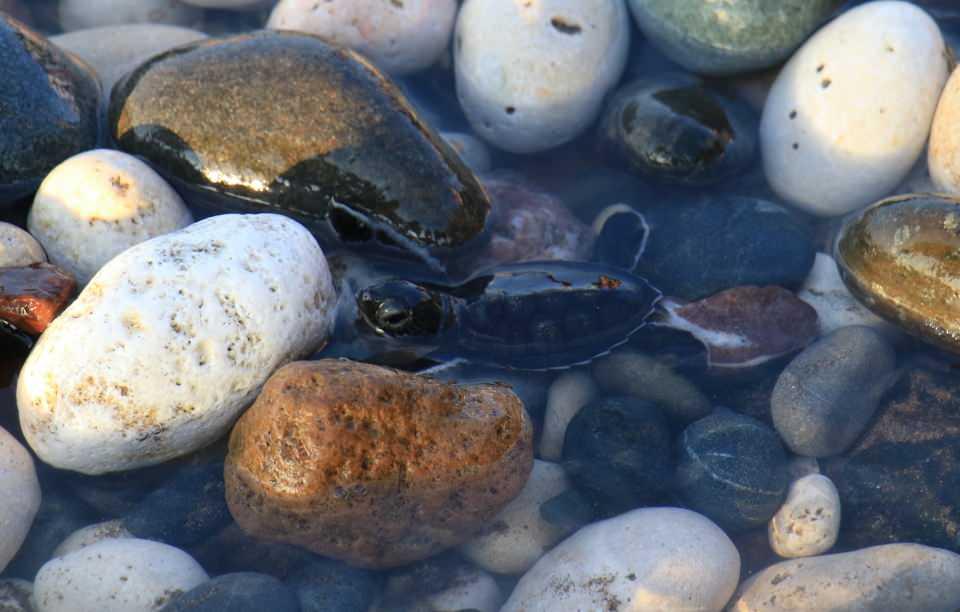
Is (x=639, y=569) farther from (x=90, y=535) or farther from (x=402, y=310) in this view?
(x=90, y=535)

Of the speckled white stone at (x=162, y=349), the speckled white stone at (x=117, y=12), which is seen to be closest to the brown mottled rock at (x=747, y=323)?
the speckled white stone at (x=162, y=349)

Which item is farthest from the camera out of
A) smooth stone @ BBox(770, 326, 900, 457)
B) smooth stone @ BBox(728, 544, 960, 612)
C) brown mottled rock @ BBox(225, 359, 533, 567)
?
smooth stone @ BBox(770, 326, 900, 457)

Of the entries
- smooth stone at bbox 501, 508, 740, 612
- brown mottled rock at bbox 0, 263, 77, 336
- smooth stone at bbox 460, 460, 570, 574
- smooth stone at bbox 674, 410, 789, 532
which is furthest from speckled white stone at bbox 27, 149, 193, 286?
smooth stone at bbox 674, 410, 789, 532

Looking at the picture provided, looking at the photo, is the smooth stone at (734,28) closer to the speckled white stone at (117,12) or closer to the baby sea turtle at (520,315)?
the baby sea turtle at (520,315)

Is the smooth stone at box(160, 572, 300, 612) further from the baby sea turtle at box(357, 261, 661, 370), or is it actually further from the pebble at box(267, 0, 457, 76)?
the pebble at box(267, 0, 457, 76)

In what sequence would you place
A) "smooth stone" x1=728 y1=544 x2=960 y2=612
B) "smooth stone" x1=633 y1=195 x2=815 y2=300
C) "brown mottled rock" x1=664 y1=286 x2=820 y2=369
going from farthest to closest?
"smooth stone" x1=633 y1=195 x2=815 y2=300
"brown mottled rock" x1=664 y1=286 x2=820 y2=369
"smooth stone" x1=728 y1=544 x2=960 y2=612

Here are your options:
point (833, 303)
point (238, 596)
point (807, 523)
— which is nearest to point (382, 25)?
point (833, 303)
